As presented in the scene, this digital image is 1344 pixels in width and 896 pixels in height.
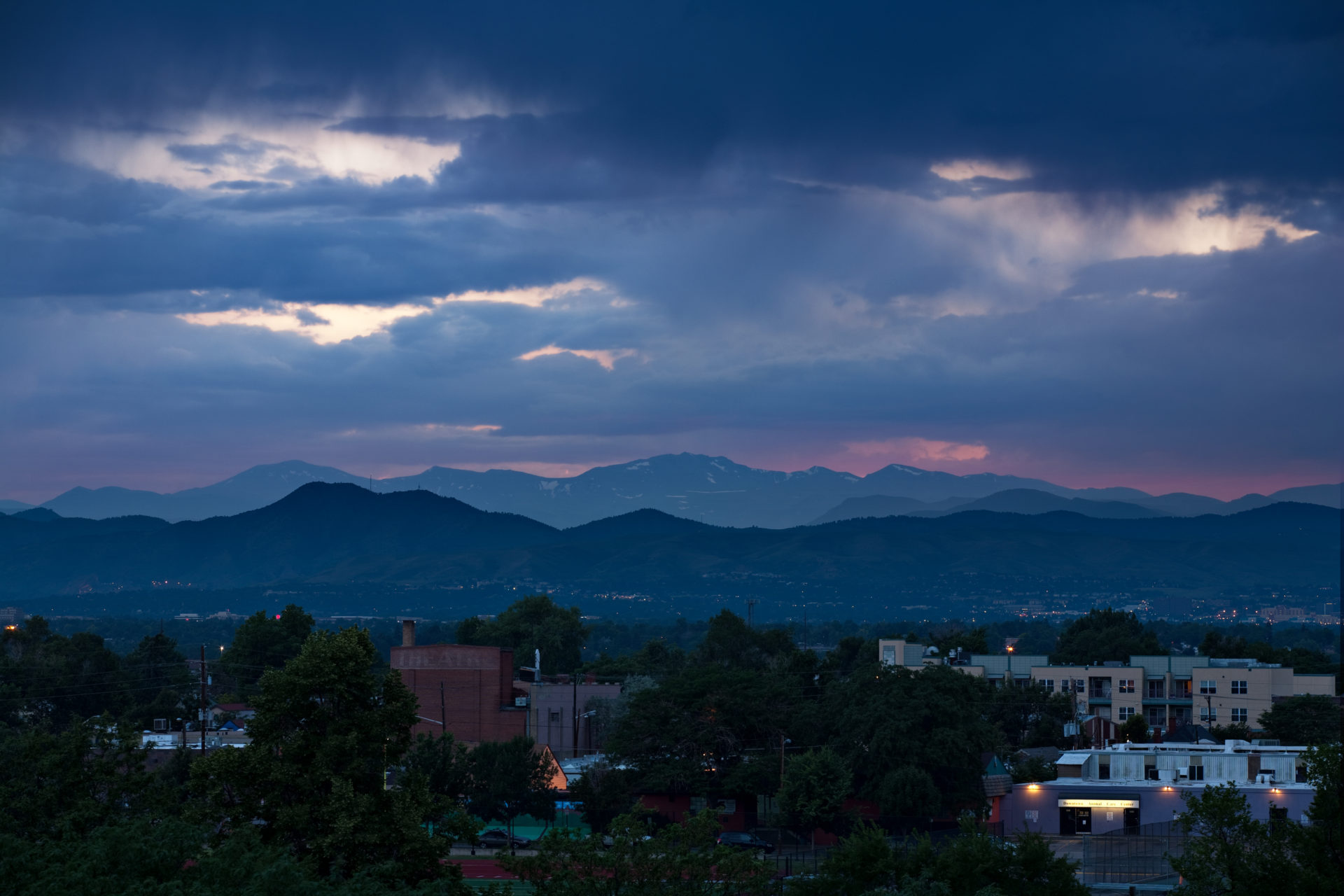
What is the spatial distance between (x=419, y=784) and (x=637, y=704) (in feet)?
143

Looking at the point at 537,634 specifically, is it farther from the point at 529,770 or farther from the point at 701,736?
the point at 529,770

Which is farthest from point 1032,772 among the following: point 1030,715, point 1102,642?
point 1102,642

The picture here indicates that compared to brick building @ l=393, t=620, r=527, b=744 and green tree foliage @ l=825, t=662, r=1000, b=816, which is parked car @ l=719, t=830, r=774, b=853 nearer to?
green tree foliage @ l=825, t=662, r=1000, b=816

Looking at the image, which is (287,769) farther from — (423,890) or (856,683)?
(856,683)

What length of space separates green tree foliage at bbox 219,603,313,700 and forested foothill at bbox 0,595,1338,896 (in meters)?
0.31

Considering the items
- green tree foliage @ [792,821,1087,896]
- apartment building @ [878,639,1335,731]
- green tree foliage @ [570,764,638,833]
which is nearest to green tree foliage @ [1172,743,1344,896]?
green tree foliage @ [792,821,1087,896]

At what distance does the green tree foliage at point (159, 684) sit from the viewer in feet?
376

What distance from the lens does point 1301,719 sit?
96.4m

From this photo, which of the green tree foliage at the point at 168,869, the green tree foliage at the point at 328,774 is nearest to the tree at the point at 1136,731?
the green tree foliage at the point at 328,774

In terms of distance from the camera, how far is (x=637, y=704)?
80562 millimetres

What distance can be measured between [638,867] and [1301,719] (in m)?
75.9

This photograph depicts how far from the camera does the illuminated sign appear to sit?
7688 cm

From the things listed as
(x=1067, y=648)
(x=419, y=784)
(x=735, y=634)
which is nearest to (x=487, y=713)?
(x=735, y=634)

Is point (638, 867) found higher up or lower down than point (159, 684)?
higher up
